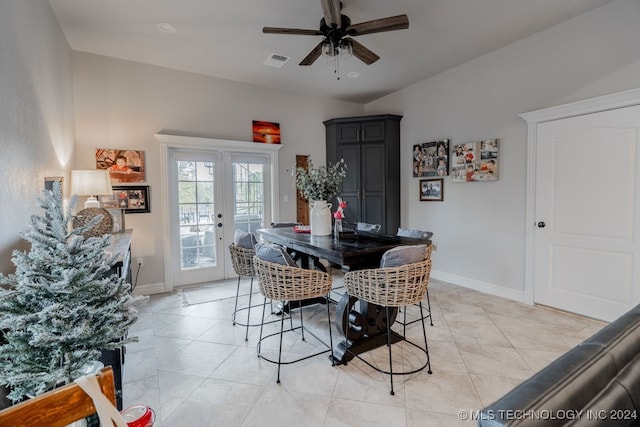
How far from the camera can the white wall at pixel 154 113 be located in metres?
3.72

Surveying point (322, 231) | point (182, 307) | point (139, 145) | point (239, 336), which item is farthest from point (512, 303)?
point (139, 145)

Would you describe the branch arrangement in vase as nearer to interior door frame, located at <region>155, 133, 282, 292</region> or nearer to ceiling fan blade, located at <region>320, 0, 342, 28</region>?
ceiling fan blade, located at <region>320, 0, 342, 28</region>

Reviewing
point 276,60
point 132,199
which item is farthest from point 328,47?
point 132,199

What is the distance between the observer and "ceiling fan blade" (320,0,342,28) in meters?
2.24

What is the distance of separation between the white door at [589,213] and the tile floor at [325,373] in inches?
11.7

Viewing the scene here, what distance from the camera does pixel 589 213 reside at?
3.09m

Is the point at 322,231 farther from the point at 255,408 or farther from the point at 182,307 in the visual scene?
the point at 182,307

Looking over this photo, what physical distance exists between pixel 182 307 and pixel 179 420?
1.94 m

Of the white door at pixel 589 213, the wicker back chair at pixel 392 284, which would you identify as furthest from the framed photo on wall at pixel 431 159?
the wicker back chair at pixel 392 284

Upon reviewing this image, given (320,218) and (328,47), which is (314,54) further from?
(320,218)

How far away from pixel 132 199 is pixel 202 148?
1.13 meters

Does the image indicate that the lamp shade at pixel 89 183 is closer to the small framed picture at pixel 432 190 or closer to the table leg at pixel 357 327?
the table leg at pixel 357 327

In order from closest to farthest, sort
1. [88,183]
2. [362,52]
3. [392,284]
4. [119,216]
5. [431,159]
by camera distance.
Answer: [392,284] → [362,52] → [88,183] → [119,216] → [431,159]

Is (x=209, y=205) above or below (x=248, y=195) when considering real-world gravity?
below
